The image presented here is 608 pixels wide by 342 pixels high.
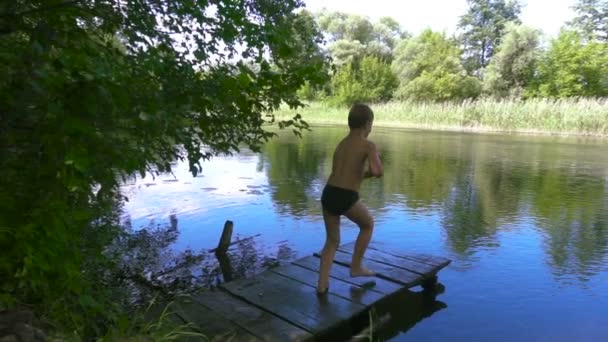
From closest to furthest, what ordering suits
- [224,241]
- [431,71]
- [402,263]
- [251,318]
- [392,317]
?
[251,318]
[392,317]
[402,263]
[224,241]
[431,71]

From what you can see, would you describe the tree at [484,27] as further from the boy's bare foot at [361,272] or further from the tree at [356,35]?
the boy's bare foot at [361,272]

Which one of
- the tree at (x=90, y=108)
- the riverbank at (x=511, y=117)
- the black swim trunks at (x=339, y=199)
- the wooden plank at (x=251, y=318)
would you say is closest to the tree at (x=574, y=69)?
the riverbank at (x=511, y=117)

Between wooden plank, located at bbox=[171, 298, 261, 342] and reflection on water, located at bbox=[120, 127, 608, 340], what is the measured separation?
1.88 meters

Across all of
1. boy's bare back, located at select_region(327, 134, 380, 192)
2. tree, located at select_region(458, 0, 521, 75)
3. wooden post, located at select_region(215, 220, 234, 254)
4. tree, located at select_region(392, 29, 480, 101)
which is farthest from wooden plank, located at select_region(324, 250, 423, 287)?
tree, located at select_region(458, 0, 521, 75)

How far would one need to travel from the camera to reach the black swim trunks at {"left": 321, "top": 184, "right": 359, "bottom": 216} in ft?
13.4

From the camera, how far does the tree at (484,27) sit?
52.5 m

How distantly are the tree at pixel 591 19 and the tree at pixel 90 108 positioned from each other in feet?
171

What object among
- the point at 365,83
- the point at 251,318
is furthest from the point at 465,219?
the point at 365,83

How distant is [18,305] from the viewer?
295cm

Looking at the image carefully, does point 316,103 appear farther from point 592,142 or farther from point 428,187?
point 428,187

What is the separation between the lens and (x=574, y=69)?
131ft

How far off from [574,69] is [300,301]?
43997 millimetres

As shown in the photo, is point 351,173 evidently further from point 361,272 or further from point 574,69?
point 574,69

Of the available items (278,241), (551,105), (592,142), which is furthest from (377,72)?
(278,241)
